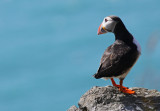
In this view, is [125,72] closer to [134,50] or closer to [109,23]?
[134,50]

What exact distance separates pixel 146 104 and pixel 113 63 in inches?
43.0

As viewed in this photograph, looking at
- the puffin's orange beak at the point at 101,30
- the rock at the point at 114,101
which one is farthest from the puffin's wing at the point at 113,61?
the puffin's orange beak at the point at 101,30

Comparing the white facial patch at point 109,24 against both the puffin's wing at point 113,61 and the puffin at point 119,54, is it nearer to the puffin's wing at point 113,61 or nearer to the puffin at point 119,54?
the puffin at point 119,54

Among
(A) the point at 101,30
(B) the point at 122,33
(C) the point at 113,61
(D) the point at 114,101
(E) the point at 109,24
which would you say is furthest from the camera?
(A) the point at 101,30

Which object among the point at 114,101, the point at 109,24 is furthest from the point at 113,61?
the point at 109,24

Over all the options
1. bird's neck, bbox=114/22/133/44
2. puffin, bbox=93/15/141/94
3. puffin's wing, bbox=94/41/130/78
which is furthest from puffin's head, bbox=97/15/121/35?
puffin's wing, bbox=94/41/130/78

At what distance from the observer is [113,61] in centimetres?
580

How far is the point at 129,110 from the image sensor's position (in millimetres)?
5234

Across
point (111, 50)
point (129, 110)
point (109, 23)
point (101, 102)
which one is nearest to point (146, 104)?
point (129, 110)

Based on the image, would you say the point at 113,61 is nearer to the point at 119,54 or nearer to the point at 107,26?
the point at 119,54

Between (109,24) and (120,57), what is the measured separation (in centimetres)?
103

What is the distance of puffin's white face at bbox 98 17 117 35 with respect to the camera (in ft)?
21.1

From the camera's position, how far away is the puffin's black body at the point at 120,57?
5.76 meters

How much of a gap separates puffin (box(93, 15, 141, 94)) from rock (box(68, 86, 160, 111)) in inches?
9.6
